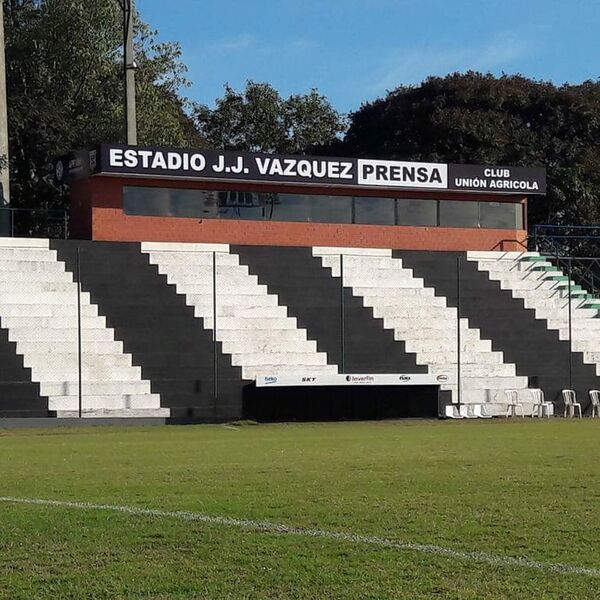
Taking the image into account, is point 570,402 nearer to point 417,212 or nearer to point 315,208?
point 417,212

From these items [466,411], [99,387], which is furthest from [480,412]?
[99,387]

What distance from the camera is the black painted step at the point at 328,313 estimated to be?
35.6m

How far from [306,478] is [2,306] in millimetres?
20209

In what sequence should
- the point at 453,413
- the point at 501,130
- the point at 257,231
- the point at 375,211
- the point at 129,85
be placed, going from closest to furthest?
the point at 453,413 < the point at 257,231 < the point at 129,85 < the point at 375,211 < the point at 501,130

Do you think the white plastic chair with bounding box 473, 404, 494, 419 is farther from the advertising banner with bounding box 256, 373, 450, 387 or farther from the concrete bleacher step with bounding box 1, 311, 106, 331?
the concrete bleacher step with bounding box 1, 311, 106, 331

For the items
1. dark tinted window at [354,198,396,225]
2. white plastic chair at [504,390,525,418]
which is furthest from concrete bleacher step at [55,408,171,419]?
dark tinted window at [354,198,396,225]

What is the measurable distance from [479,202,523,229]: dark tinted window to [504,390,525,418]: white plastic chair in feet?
26.0

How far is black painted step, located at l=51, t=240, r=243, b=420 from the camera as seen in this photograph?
Result: 109ft

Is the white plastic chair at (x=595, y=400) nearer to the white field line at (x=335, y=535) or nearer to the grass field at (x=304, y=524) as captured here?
the grass field at (x=304, y=524)

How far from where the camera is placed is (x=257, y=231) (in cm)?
3891

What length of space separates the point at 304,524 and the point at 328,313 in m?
26.0

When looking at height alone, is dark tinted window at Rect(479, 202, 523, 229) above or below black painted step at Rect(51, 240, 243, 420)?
above

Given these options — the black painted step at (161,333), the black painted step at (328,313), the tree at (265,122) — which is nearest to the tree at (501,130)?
the tree at (265,122)

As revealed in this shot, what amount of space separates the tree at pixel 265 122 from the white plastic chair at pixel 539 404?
32.1m
